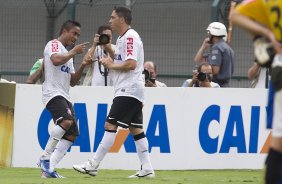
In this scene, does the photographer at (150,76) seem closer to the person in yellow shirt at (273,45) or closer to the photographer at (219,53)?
the photographer at (219,53)

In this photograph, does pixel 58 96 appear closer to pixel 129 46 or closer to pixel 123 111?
pixel 123 111

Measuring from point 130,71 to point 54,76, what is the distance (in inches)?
37.9

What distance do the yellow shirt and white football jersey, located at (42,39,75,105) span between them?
527cm

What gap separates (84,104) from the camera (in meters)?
14.2

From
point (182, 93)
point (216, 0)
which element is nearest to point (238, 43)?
point (216, 0)

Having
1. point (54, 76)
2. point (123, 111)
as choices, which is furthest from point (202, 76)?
point (54, 76)

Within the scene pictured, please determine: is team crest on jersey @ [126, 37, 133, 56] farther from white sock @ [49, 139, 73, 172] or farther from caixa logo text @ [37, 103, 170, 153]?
caixa logo text @ [37, 103, 170, 153]

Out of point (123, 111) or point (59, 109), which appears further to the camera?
point (59, 109)

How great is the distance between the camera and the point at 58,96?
1208 centimetres

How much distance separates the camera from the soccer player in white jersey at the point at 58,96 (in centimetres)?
1195

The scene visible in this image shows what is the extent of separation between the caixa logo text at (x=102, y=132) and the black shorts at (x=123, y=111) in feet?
7.42

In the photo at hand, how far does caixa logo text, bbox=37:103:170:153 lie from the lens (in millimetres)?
14156

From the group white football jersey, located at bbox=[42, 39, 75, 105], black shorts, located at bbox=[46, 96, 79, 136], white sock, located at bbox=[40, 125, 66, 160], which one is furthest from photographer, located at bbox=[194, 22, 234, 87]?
white sock, located at bbox=[40, 125, 66, 160]

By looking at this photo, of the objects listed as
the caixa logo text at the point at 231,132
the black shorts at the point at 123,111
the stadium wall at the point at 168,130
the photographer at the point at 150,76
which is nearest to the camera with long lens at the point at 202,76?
the stadium wall at the point at 168,130
